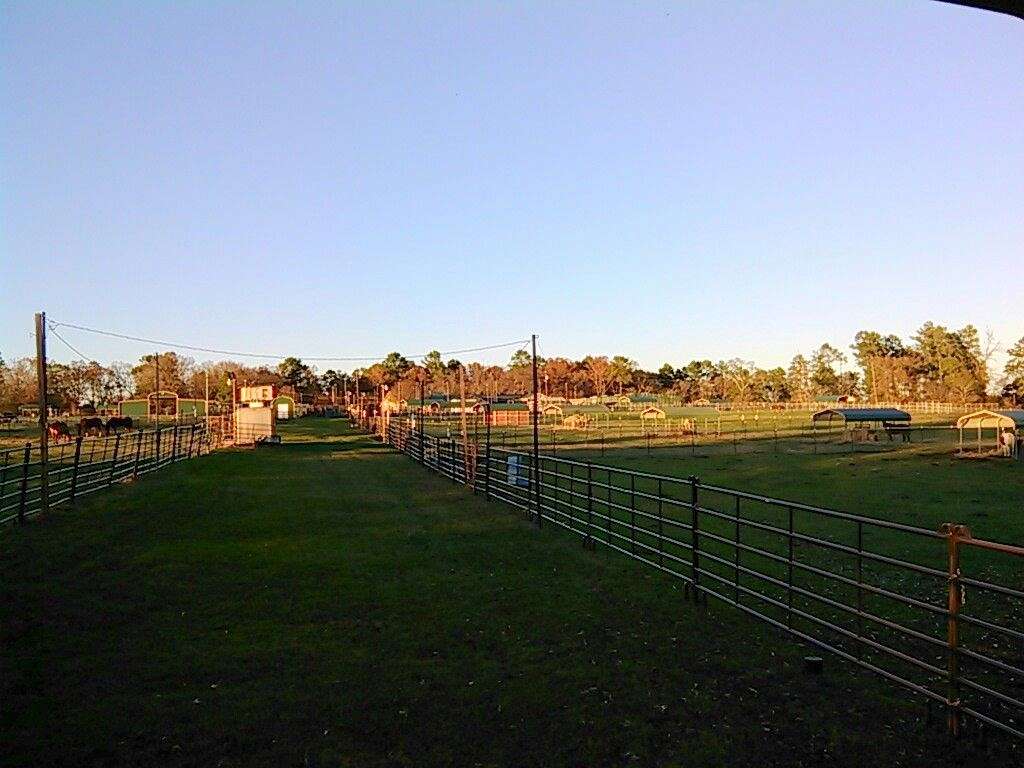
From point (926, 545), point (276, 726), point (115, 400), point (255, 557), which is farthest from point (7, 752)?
point (115, 400)

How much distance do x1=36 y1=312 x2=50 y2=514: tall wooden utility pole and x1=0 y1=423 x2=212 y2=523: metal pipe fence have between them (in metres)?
0.06

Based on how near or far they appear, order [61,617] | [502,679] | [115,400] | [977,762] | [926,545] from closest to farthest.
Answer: [977,762]
[502,679]
[61,617]
[926,545]
[115,400]

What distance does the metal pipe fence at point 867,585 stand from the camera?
4605mm

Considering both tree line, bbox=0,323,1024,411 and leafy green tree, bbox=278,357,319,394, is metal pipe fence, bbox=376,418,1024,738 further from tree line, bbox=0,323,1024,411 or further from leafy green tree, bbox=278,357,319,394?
leafy green tree, bbox=278,357,319,394

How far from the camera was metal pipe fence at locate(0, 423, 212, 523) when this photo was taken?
14078 millimetres

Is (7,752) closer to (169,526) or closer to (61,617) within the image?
(61,617)

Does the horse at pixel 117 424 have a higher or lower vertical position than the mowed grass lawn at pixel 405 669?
higher

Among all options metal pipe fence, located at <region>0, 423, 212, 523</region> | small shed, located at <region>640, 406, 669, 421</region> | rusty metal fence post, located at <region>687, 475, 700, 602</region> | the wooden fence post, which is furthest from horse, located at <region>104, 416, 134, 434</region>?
the wooden fence post

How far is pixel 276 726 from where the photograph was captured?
4691 millimetres

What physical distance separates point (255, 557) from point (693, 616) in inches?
218

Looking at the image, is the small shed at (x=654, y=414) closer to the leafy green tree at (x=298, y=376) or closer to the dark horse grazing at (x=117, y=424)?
the dark horse grazing at (x=117, y=424)

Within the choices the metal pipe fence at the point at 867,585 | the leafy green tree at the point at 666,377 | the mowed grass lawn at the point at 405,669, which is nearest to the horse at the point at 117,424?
the metal pipe fence at the point at 867,585

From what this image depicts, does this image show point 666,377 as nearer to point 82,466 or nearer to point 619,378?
point 619,378

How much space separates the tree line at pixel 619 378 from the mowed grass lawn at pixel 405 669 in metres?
59.8
